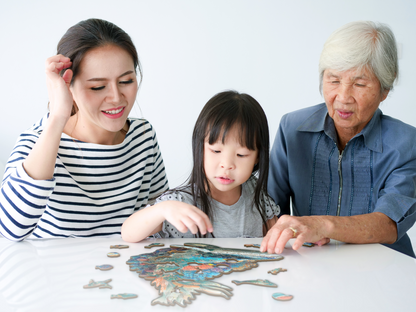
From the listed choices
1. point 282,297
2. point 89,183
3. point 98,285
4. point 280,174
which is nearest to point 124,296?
point 98,285

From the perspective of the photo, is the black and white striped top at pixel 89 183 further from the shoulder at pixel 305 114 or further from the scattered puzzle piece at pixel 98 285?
the shoulder at pixel 305 114

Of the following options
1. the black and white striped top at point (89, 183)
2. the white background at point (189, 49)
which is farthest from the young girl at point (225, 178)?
the white background at point (189, 49)

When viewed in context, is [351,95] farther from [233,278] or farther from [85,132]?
Answer: [85,132]

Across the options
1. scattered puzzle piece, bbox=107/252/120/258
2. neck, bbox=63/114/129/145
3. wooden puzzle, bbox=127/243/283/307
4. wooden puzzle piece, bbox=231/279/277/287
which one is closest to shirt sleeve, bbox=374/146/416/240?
wooden puzzle, bbox=127/243/283/307

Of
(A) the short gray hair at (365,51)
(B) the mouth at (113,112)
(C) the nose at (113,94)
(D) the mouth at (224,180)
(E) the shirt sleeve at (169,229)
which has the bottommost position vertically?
(E) the shirt sleeve at (169,229)

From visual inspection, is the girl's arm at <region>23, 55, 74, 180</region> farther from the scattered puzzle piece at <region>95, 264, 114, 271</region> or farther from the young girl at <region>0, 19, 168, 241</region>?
the scattered puzzle piece at <region>95, 264, 114, 271</region>

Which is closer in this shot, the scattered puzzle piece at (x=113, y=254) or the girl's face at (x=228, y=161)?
the scattered puzzle piece at (x=113, y=254)

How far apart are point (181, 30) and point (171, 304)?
2.91 meters

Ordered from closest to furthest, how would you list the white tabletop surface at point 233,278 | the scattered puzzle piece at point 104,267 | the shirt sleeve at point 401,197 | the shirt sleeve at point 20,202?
the white tabletop surface at point 233,278 < the scattered puzzle piece at point 104,267 < the shirt sleeve at point 20,202 < the shirt sleeve at point 401,197

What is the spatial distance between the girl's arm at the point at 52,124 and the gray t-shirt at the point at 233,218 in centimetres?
37

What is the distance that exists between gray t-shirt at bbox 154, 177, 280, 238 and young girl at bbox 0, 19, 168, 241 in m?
0.28

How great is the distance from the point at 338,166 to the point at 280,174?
24 cm

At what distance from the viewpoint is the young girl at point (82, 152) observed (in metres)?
1.21

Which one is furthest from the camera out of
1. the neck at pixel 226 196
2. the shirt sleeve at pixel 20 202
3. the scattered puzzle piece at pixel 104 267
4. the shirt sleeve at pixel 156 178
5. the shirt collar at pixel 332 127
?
the shirt sleeve at pixel 156 178
